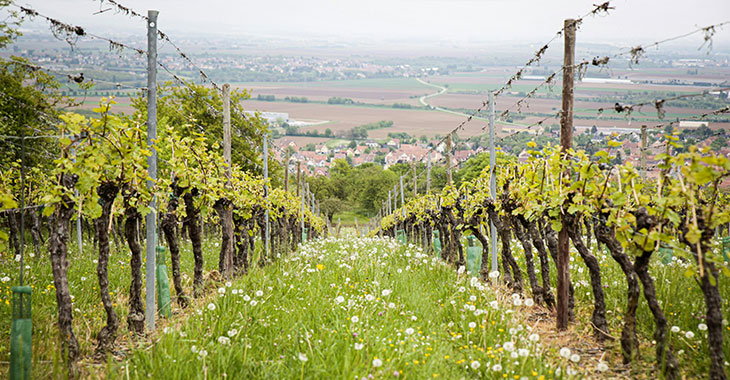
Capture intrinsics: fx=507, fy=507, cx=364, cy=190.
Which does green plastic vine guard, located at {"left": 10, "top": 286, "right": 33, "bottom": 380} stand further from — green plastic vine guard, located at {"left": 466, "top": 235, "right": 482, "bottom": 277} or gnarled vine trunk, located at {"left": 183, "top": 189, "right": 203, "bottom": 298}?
green plastic vine guard, located at {"left": 466, "top": 235, "right": 482, "bottom": 277}

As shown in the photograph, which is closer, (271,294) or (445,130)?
(271,294)

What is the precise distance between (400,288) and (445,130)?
112022mm

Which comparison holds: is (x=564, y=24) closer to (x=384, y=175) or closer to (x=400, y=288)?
(x=400, y=288)

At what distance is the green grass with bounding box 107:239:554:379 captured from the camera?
15.7 ft

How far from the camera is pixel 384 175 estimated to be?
85625mm

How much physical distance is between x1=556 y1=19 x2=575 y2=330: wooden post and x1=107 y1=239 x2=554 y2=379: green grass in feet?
2.26

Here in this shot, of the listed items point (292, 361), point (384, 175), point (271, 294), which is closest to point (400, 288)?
point (271, 294)

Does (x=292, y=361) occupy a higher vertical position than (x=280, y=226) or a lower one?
higher

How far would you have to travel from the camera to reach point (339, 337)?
18.5ft

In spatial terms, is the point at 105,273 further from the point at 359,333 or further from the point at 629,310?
the point at 629,310

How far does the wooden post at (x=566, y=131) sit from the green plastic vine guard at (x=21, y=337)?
6.12 metres

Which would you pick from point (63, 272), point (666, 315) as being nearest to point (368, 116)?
point (666, 315)

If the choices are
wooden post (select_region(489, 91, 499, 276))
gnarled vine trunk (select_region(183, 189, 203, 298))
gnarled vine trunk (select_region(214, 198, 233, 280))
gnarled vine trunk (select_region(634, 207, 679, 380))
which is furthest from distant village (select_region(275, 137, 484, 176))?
gnarled vine trunk (select_region(634, 207, 679, 380))

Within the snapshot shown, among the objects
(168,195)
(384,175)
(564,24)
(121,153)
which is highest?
(564,24)
